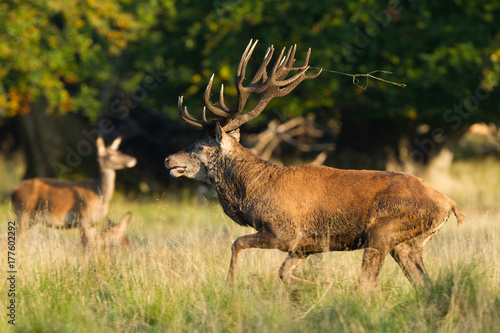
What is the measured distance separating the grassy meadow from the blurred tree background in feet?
23.9

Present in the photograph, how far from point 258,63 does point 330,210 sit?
909 centimetres

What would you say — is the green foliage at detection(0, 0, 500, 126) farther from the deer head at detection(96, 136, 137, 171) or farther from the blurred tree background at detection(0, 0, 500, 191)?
the deer head at detection(96, 136, 137, 171)

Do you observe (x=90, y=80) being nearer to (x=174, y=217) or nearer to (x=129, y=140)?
(x=129, y=140)

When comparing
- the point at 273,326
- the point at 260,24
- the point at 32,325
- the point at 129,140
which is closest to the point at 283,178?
the point at 273,326

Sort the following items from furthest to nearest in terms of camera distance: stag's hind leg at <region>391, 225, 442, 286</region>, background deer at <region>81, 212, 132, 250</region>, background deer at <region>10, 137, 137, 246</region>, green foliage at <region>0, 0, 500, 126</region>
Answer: green foliage at <region>0, 0, 500, 126</region>
background deer at <region>10, 137, 137, 246</region>
background deer at <region>81, 212, 132, 250</region>
stag's hind leg at <region>391, 225, 442, 286</region>

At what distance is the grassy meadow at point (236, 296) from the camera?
518cm

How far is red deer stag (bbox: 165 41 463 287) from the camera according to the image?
604cm

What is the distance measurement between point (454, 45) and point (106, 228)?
8.87 m

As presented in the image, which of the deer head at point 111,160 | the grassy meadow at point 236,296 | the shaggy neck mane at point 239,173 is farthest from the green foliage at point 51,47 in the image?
the shaggy neck mane at point 239,173

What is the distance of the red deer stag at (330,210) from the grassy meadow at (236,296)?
0.88ft

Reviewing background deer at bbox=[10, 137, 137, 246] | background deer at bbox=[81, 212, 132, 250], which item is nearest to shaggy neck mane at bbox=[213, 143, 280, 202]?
background deer at bbox=[81, 212, 132, 250]

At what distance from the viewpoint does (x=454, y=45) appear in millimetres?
13758

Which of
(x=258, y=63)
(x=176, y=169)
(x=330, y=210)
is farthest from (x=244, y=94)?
(x=258, y=63)

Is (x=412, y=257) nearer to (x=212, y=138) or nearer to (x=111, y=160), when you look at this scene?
(x=212, y=138)
